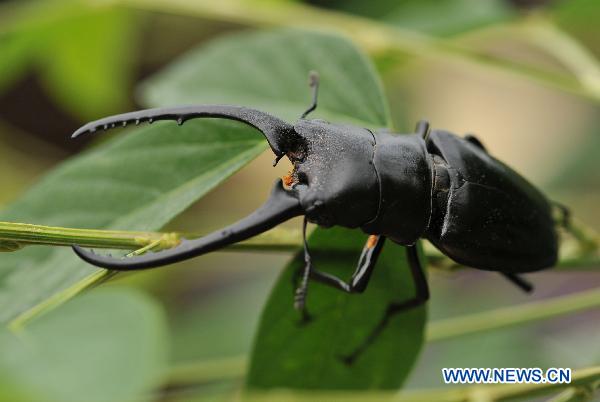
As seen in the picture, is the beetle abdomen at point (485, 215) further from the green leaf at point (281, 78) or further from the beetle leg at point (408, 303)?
the green leaf at point (281, 78)

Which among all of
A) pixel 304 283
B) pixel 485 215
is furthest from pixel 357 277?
pixel 485 215

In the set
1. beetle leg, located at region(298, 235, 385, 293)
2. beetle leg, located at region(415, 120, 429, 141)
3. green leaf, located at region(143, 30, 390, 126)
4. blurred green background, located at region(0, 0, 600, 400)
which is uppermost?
green leaf, located at region(143, 30, 390, 126)

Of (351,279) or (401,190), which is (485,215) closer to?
(401,190)

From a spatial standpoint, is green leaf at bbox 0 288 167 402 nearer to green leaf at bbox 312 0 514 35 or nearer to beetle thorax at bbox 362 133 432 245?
beetle thorax at bbox 362 133 432 245

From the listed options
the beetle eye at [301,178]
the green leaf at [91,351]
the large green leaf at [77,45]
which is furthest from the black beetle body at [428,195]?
the large green leaf at [77,45]

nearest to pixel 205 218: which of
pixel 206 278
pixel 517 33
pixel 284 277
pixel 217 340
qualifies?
pixel 206 278

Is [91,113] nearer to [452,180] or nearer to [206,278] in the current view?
[206,278]

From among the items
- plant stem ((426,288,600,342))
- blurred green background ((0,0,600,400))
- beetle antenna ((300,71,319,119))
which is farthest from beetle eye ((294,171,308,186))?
plant stem ((426,288,600,342))
